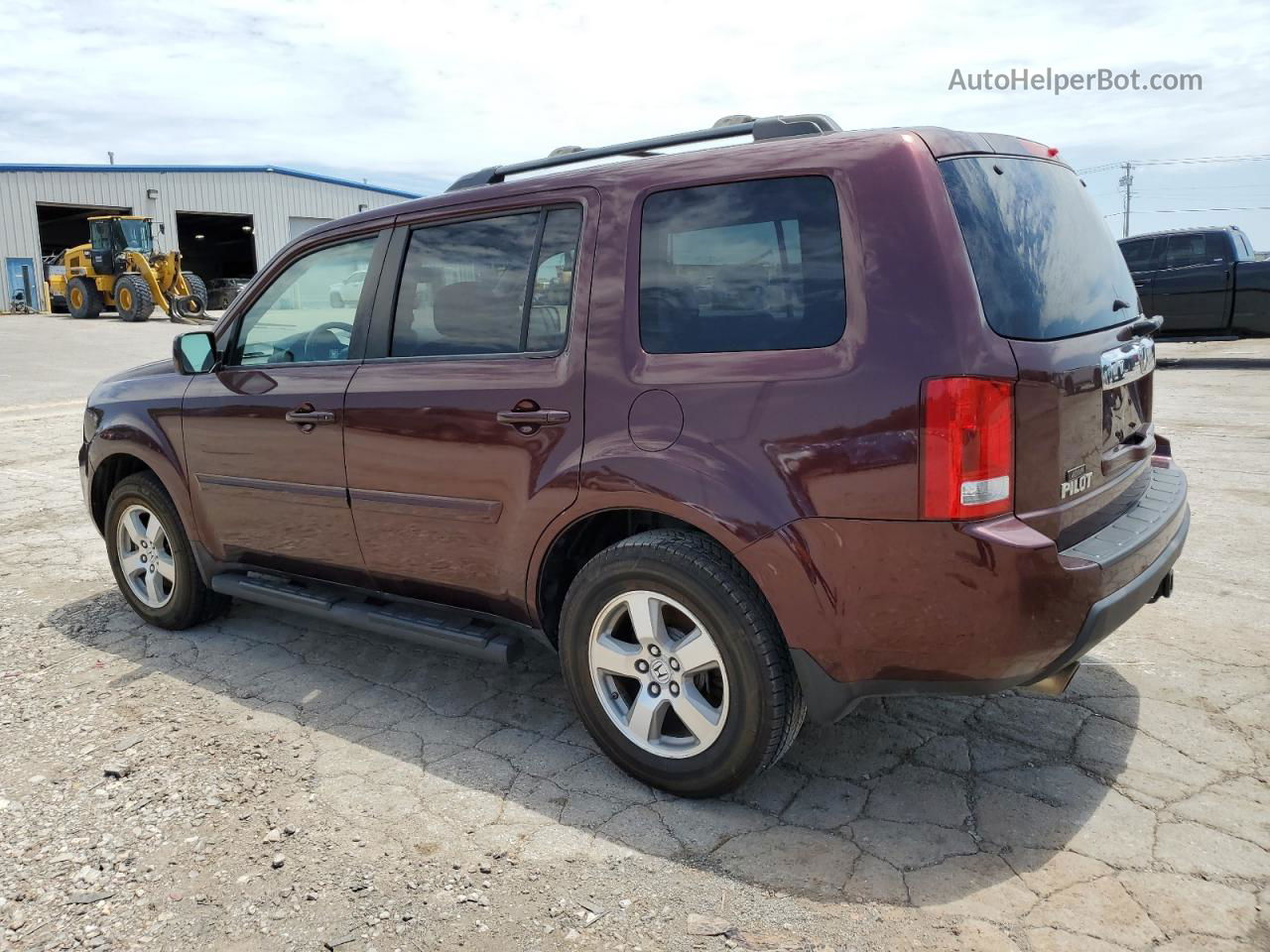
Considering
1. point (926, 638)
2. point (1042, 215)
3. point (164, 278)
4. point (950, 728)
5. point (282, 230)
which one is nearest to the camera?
point (926, 638)

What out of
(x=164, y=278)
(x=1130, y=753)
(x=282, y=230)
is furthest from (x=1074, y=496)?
(x=282, y=230)

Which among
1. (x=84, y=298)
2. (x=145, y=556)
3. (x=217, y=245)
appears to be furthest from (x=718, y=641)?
(x=217, y=245)

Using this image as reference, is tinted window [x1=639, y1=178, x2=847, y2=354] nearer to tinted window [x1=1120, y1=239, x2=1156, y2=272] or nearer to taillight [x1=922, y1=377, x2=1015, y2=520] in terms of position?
taillight [x1=922, y1=377, x2=1015, y2=520]

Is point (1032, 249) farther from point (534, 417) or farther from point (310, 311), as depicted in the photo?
point (310, 311)

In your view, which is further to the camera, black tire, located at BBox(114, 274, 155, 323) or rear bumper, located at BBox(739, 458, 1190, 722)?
black tire, located at BBox(114, 274, 155, 323)

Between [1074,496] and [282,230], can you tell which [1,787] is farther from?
[282,230]

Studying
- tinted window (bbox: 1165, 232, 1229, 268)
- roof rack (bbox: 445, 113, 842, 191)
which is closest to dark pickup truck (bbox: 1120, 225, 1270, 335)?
tinted window (bbox: 1165, 232, 1229, 268)

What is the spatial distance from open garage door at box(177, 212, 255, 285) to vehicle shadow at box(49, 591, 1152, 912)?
39824 millimetres

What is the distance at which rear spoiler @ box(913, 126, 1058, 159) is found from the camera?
2.47m

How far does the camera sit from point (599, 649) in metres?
2.90

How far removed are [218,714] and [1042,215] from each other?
3165 mm

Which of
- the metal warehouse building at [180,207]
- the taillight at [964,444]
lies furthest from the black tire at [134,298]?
the taillight at [964,444]

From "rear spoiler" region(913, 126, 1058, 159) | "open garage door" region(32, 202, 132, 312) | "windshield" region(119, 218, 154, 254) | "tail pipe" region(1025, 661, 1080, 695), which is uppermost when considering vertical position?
"open garage door" region(32, 202, 132, 312)

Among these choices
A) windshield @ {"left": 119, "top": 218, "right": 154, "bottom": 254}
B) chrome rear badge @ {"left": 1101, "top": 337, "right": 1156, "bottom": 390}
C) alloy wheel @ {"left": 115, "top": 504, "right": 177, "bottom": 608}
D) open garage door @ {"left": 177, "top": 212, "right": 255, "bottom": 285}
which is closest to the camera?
chrome rear badge @ {"left": 1101, "top": 337, "right": 1156, "bottom": 390}
